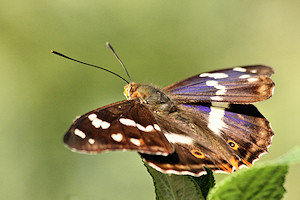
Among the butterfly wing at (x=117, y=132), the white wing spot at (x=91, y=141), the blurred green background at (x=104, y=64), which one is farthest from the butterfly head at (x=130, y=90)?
the blurred green background at (x=104, y=64)

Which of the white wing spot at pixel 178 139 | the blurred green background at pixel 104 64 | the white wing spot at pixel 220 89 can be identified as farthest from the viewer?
the blurred green background at pixel 104 64

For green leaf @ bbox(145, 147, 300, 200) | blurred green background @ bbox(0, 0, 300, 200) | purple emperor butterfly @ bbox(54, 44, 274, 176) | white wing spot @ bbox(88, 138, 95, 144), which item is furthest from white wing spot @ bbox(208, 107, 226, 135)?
blurred green background @ bbox(0, 0, 300, 200)

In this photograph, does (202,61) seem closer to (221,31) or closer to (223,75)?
(221,31)

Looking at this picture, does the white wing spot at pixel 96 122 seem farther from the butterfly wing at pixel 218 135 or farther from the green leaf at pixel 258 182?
the green leaf at pixel 258 182

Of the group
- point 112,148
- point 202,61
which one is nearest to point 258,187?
point 112,148

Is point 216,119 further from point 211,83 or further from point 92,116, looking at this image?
point 92,116

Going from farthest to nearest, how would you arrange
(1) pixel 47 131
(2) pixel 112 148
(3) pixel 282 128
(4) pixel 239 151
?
(3) pixel 282 128, (1) pixel 47 131, (4) pixel 239 151, (2) pixel 112 148
